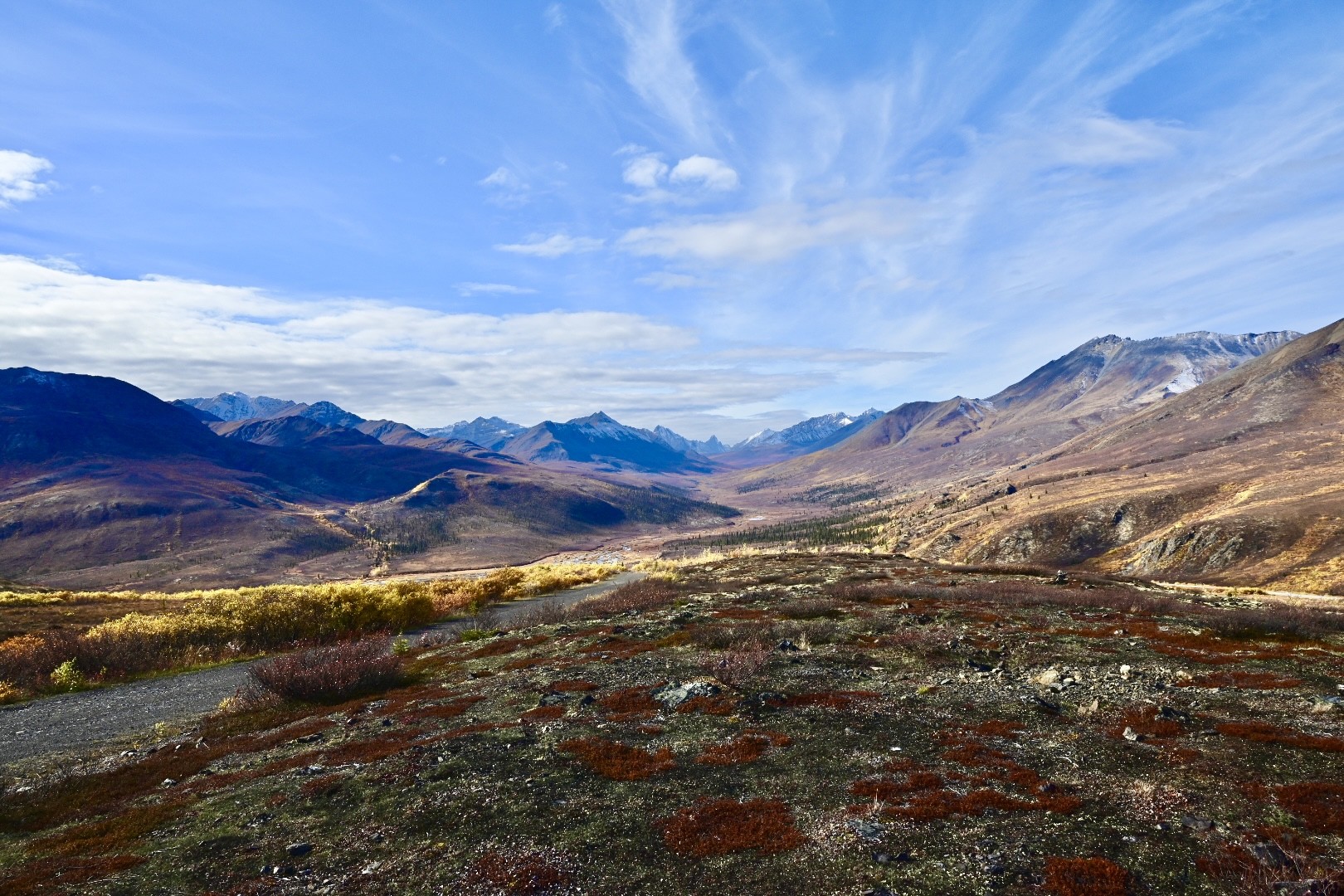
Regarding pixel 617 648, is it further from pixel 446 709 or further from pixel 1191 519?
pixel 1191 519

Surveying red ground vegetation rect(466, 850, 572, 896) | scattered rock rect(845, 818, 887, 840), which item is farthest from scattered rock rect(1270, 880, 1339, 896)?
red ground vegetation rect(466, 850, 572, 896)

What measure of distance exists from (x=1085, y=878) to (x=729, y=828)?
20.0ft

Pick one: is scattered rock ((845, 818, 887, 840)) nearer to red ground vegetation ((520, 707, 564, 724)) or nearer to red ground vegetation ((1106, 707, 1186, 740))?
red ground vegetation ((1106, 707, 1186, 740))

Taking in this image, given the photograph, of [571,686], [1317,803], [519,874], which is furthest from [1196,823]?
[571,686]

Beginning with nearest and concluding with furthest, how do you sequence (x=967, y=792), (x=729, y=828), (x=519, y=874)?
(x=519, y=874) < (x=729, y=828) < (x=967, y=792)

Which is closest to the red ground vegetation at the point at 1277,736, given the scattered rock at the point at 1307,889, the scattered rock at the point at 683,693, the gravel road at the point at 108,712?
the scattered rock at the point at 1307,889

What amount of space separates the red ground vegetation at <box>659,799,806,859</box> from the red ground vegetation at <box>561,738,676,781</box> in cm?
239

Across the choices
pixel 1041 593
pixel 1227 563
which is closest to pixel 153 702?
pixel 1041 593

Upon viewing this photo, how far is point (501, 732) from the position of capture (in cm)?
1883

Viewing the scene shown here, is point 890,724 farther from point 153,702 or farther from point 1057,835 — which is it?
point 153,702

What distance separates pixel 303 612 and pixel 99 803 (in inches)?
1196

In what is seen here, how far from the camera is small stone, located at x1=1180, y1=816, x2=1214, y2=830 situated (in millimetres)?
11219

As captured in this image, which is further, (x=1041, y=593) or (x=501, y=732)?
(x=1041, y=593)

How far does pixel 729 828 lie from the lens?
12.1 meters
